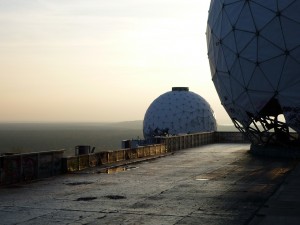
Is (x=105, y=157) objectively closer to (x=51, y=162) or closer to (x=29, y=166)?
(x=51, y=162)

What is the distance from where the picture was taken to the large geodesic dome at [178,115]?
54.6 metres

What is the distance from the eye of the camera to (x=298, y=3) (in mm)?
24531

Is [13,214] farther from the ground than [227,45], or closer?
closer

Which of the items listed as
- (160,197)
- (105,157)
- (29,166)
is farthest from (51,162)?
(160,197)

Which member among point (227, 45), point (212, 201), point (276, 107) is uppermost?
point (227, 45)

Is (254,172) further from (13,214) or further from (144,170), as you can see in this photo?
(13,214)

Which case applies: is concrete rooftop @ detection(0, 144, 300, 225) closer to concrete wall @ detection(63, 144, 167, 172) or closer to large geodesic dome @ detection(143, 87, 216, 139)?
concrete wall @ detection(63, 144, 167, 172)

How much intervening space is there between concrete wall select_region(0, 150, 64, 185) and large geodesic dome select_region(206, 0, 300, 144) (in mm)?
11384

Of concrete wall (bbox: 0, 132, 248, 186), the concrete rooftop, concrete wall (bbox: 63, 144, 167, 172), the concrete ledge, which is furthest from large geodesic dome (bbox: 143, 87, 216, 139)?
the concrete rooftop

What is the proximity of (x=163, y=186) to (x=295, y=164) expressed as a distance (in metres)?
10.4

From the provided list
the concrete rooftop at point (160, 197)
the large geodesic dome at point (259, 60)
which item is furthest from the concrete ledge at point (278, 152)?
the concrete rooftop at point (160, 197)

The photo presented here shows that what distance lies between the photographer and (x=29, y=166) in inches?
768

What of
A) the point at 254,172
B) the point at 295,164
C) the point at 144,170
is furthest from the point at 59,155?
the point at 295,164

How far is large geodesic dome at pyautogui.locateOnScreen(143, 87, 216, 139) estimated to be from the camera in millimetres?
54625
